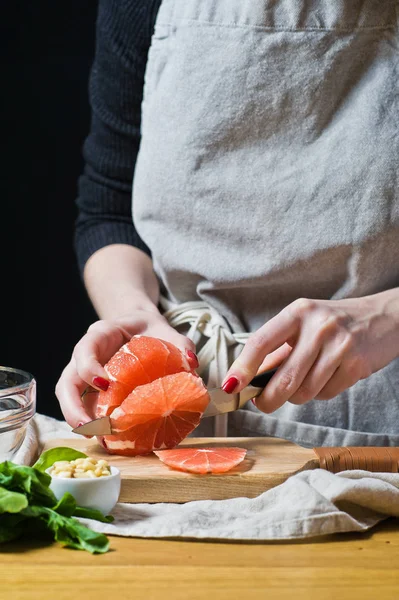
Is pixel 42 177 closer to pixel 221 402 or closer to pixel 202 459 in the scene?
pixel 221 402

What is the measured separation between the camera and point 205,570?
101cm

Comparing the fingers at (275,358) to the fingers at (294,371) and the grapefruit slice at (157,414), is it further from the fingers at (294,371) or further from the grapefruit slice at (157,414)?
the grapefruit slice at (157,414)

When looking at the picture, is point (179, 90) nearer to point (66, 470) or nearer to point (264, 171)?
point (264, 171)

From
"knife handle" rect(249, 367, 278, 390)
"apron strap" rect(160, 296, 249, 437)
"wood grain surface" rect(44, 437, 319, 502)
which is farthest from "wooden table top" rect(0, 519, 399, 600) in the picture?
"apron strap" rect(160, 296, 249, 437)

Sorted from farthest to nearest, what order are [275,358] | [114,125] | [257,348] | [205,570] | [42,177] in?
1. [42,177]
2. [114,125]
3. [275,358]
4. [257,348]
5. [205,570]

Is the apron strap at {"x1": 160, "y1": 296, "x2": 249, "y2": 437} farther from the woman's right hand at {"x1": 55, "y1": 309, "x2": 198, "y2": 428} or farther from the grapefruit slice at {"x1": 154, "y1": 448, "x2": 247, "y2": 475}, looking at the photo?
the grapefruit slice at {"x1": 154, "y1": 448, "x2": 247, "y2": 475}

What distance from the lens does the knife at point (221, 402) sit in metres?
1.38

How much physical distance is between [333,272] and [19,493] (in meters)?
0.78

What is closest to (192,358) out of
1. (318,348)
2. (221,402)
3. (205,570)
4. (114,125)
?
(221,402)

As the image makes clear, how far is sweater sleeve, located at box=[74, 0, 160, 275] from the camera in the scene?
1894 mm

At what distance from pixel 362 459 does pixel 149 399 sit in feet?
1.08

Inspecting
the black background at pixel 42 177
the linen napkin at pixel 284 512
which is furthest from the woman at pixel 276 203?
the black background at pixel 42 177

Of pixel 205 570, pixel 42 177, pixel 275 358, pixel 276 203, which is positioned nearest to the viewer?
pixel 205 570

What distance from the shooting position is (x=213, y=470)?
4.35 feet
